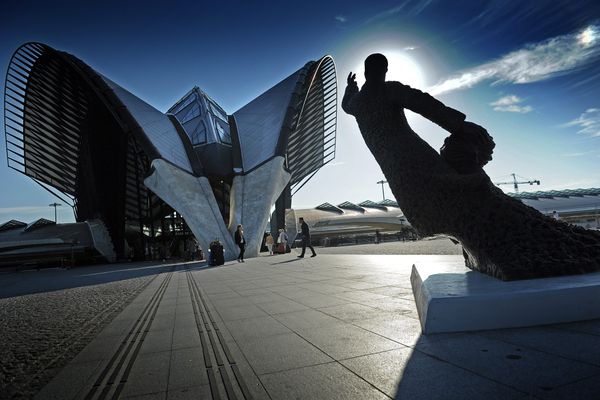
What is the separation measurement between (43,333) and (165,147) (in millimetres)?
22406

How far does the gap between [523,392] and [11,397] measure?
3280 mm

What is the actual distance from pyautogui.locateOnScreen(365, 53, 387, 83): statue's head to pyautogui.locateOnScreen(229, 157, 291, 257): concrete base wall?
669 inches

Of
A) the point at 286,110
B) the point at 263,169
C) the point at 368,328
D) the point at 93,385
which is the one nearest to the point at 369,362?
the point at 368,328

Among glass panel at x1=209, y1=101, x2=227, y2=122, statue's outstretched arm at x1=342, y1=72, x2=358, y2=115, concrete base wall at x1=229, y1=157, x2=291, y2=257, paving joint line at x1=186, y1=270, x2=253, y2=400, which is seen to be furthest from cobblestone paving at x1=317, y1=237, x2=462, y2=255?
glass panel at x1=209, y1=101, x2=227, y2=122

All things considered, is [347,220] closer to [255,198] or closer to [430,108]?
[255,198]

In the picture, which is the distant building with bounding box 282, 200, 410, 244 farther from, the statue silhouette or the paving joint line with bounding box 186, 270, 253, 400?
the paving joint line with bounding box 186, 270, 253, 400

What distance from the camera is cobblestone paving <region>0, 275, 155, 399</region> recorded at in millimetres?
2946

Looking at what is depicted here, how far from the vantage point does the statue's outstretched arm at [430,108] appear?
14.9 ft

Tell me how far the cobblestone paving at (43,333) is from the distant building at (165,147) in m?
13.7

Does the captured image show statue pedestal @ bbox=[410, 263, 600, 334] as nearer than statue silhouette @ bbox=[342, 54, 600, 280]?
Yes

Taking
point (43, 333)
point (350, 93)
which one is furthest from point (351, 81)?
point (43, 333)

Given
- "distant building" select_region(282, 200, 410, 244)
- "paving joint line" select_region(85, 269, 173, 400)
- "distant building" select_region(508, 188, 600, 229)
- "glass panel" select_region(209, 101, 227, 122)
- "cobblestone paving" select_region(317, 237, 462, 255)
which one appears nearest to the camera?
"paving joint line" select_region(85, 269, 173, 400)

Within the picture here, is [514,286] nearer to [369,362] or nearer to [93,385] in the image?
[369,362]

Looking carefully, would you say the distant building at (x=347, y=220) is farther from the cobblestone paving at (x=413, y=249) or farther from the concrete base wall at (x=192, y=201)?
the cobblestone paving at (x=413, y=249)
